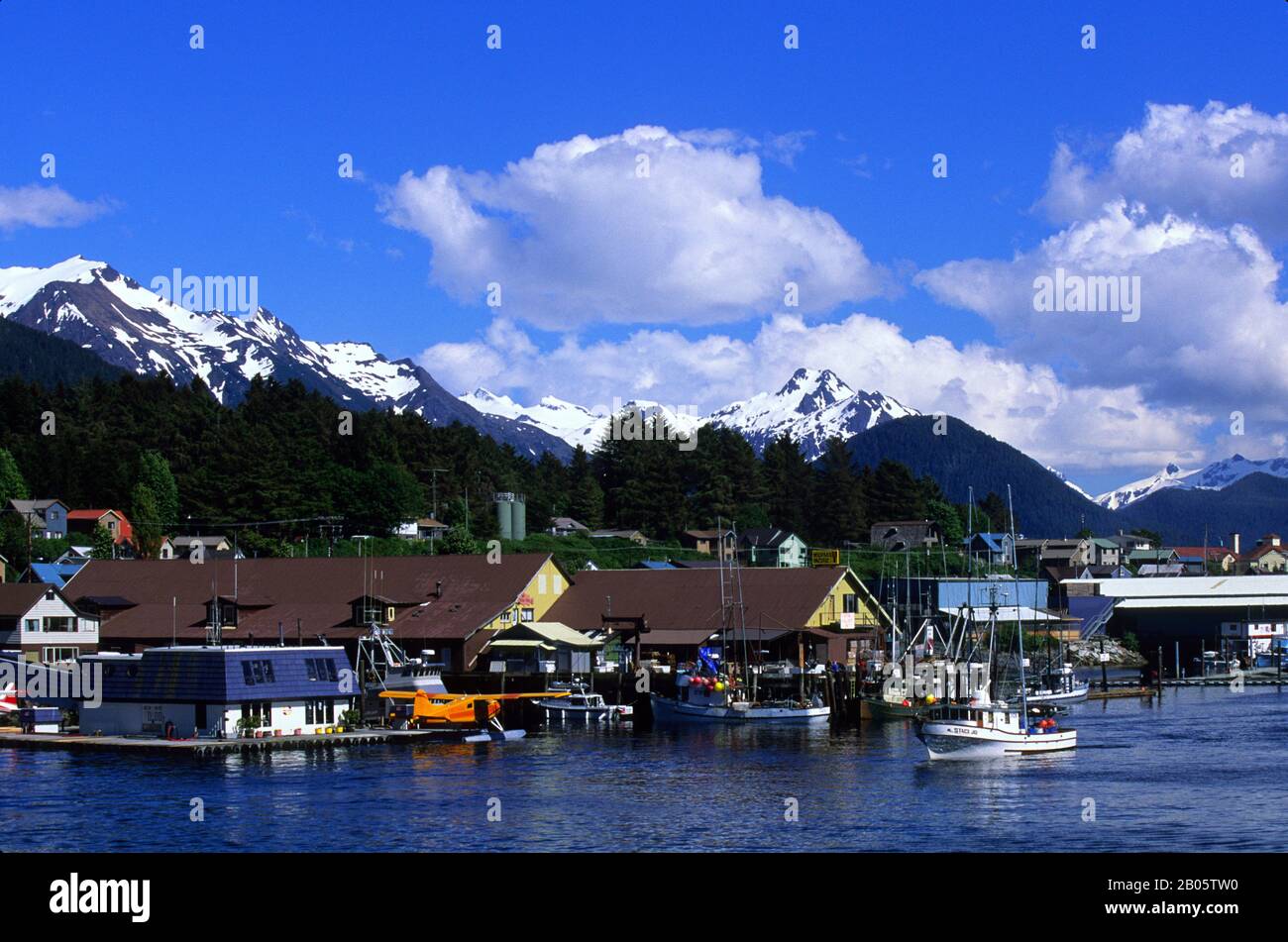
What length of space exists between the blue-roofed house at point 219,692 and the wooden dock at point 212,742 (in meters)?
1.03

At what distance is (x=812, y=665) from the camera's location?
88.9 metres

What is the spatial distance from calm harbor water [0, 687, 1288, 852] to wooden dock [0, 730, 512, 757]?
1427 millimetres

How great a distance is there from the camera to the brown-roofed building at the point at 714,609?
9044 cm

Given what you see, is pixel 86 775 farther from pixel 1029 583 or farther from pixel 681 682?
pixel 1029 583

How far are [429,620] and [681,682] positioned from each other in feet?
58.0

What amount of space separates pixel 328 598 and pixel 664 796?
52646 mm

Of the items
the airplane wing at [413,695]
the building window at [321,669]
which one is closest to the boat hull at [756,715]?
the airplane wing at [413,695]

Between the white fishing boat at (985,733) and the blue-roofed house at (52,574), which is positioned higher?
the blue-roofed house at (52,574)

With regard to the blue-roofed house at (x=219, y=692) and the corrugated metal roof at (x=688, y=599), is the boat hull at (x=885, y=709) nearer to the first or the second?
the corrugated metal roof at (x=688, y=599)

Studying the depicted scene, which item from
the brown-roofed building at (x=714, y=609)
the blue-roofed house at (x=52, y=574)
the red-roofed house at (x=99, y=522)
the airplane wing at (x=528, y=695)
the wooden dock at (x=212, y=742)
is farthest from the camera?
the red-roofed house at (x=99, y=522)

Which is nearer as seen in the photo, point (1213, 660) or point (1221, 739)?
point (1221, 739)
